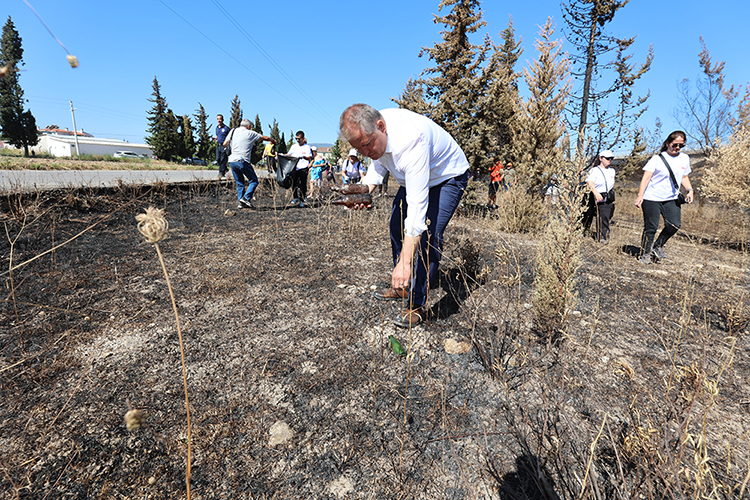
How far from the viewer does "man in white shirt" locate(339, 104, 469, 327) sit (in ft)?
6.54

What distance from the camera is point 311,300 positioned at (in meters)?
2.92

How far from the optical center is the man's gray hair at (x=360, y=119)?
6.52 feet

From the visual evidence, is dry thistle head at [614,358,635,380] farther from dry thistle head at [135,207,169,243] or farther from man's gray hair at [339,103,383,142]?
man's gray hair at [339,103,383,142]

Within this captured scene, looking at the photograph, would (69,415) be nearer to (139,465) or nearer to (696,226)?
(139,465)

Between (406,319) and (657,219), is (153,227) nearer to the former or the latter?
(406,319)

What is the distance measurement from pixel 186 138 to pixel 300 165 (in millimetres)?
34301

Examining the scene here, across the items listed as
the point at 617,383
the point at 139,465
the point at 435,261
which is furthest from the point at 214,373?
the point at 617,383

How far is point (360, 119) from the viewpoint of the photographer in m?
1.98

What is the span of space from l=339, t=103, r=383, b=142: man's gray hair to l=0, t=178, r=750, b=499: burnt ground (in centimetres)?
126

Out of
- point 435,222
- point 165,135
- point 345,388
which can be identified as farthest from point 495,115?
point 165,135

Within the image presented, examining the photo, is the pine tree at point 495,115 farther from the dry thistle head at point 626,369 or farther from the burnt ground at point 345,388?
the dry thistle head at point 626,369

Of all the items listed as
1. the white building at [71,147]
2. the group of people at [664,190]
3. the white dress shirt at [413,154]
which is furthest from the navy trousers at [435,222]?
the white building at [71,147]

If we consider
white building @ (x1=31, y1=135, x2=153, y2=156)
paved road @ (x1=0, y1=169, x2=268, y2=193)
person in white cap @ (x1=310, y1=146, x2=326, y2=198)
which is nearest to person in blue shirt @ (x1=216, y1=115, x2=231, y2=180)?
paved road @ (x1=0, y1=169, x2=268, y2=193)

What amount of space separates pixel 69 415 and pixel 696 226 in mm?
13581
